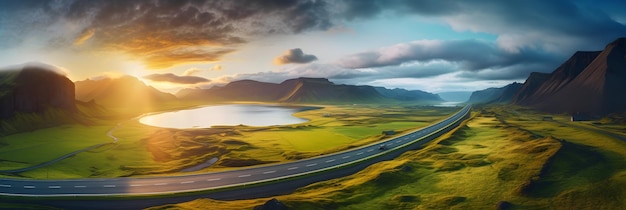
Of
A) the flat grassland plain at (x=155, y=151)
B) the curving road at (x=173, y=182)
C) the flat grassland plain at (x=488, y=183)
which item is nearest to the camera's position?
the flat grassland plain at (x=488, y=183)

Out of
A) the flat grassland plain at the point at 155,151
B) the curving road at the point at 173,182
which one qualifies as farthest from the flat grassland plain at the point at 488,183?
the flat grassland plain at the point at 155,151

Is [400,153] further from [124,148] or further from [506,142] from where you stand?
[124,148]

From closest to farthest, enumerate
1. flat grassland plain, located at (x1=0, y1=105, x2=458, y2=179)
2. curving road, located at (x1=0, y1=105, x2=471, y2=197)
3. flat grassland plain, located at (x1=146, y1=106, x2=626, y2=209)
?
flat grassland plain, located at (x1=146, y1=106, x2=626, y2=209) → curving road, located at (x1=0, y1=105, x2=471, y2=197) → flat grassland plain, located at (x1=0, y1=105, x2=458, y2=179)

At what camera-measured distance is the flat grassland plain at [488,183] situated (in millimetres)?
53375

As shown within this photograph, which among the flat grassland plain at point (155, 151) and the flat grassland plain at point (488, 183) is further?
the flat grassland plain at point (155, 151)

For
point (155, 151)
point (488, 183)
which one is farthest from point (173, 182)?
point (155, 151)

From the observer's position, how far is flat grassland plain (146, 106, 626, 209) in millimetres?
53375

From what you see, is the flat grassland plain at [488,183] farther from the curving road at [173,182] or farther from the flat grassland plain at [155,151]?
the flat grassland plain at [155,151]

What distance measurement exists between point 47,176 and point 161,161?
33530 millimetres

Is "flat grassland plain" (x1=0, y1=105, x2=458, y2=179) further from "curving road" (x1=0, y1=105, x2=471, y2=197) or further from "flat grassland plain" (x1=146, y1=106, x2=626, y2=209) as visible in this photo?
"flat grassland plain" (x1=146, y1=106, x2=626, y2=209)

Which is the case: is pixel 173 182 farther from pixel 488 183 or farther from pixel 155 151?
pixel 155 151

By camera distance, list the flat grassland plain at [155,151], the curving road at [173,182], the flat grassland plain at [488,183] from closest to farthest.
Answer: the flat grassland plain at [488,183], the curving road at [173,182], the flat grassland plain at [155,151]

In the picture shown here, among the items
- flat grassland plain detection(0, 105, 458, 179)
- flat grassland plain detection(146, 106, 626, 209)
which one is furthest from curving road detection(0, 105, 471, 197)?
flat grassland plain detection(0, 105, 458, 179)

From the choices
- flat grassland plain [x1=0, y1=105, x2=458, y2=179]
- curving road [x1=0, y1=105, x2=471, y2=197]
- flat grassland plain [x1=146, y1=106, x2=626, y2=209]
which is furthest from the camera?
flat grassland plain [x1=0, y1=105, x2=458, y2=179]
